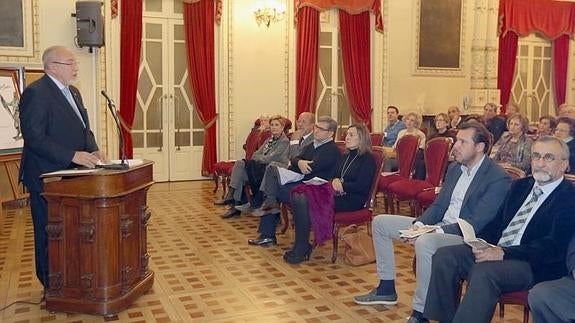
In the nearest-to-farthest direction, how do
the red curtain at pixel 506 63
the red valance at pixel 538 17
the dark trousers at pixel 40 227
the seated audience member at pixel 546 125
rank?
the dark trousers at pixel 40 227, the seated audience member at pixel 546 125, the red valance at pixel 538 17, the red curtain at pixel 506 63

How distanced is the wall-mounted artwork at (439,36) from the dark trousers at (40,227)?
8.56 metres

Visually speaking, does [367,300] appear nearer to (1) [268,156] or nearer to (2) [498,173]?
(2) [498,173]

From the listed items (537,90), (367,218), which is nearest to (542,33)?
(537,90)

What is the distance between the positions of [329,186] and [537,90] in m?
9.18

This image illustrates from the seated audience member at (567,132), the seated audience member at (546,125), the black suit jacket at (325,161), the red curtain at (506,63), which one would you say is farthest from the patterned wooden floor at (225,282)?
the red curtain at (506,63)

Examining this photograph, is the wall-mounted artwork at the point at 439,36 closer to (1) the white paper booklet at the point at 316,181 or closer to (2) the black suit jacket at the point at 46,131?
(1) the white paper booklet at the point at 316,181

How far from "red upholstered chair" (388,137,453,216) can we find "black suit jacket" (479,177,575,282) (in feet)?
9.66

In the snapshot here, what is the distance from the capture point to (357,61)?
10852mm

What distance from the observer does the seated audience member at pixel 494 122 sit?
894 centimetres

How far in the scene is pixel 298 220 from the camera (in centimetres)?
521

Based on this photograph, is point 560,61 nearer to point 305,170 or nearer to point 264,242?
point 305,170

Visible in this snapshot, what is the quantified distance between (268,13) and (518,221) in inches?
298

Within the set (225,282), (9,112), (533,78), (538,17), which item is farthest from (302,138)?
(533,78)

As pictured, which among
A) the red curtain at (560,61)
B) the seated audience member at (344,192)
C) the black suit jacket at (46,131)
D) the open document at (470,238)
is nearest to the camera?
the open document at (470,238)
